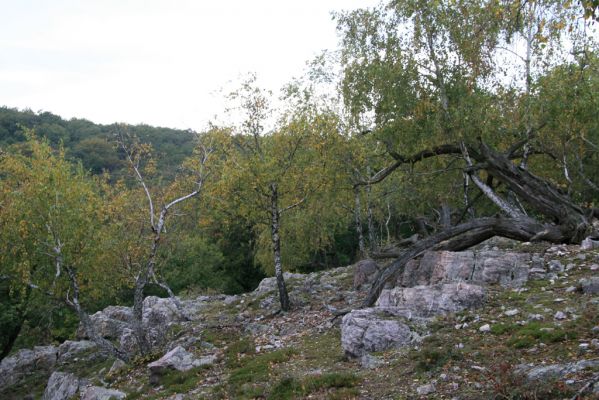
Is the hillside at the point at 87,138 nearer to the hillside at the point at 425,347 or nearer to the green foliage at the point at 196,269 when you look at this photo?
the green foliage at the point at 196,269

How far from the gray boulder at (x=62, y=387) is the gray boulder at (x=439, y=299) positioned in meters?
11.6

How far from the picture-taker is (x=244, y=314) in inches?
893

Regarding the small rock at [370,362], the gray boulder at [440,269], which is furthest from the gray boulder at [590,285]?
the small rock at [370,362]

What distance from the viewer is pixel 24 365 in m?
26.4

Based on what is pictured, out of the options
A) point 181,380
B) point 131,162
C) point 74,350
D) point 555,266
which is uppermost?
point 131,162

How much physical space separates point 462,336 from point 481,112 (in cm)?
841

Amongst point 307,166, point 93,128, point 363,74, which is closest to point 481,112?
point 363,74

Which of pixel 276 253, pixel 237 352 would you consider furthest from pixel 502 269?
pixel 276 253

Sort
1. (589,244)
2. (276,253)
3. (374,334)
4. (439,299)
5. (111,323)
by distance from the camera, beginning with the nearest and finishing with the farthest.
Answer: (374,334) < (439,299) < (589,244) < (276,253) < (111,323)

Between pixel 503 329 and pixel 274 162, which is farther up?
pixel 274 162

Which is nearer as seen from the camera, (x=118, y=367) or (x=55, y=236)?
(x=118, y=367)

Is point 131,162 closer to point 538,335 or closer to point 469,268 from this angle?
point 469,268

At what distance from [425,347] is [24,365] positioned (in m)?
24.2

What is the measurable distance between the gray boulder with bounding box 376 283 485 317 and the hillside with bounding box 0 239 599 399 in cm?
6
